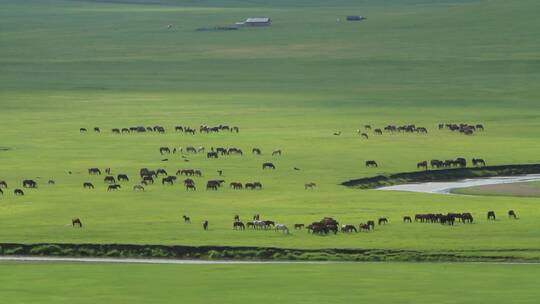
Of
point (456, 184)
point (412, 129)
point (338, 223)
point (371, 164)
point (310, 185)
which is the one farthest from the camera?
point (412, 129)

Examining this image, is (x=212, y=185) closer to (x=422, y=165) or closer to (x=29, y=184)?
(x=29, y=184)

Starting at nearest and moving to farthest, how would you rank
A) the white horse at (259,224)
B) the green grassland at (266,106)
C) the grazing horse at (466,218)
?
1. the white horse at (259,224)
2. the grazing horse at (466,218)
3. the green grassland at (266,106)

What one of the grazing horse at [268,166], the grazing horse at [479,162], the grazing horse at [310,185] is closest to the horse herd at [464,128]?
the grazing horse at [479,162]

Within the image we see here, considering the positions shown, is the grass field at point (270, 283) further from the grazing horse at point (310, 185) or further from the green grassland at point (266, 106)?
the grazing horse at point (310, 185)

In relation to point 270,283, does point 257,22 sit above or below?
above

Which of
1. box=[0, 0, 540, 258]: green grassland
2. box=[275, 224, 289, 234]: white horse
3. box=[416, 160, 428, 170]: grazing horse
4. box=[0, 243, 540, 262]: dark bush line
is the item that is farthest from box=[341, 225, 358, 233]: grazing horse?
box=[416, 160, 428, 170]: grazing horse

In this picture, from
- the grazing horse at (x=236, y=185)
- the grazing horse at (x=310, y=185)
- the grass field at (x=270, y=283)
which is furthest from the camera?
the grazing horse at (x=310, y=185)

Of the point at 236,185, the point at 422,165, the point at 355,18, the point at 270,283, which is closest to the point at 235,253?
the point at 270,283
